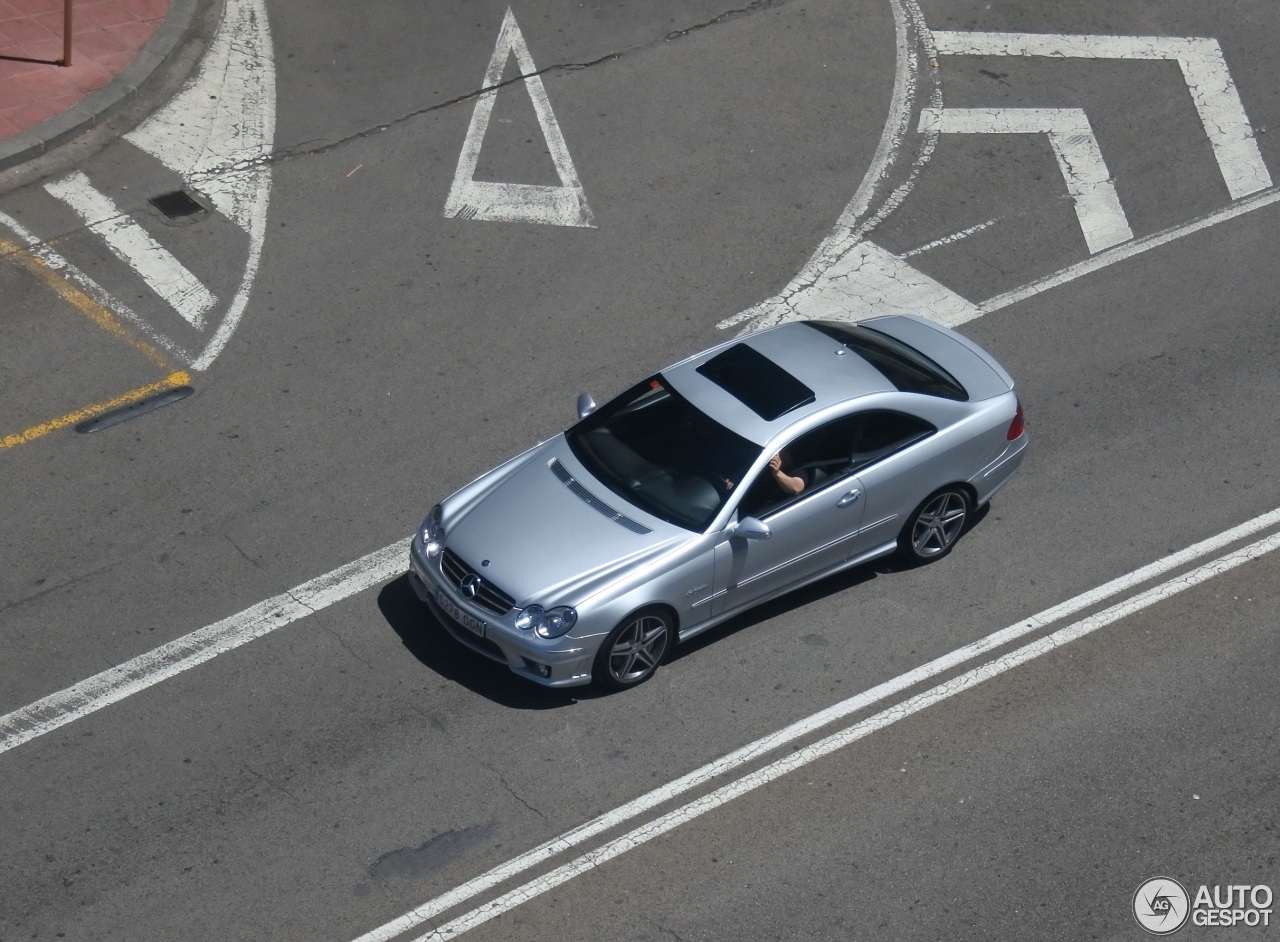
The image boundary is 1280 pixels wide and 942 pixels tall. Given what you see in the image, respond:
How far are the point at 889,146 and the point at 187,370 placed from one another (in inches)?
267

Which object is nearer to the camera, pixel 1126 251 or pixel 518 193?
pixel 1126 251

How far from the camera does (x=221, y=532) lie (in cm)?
990

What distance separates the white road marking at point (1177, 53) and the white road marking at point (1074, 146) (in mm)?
1168

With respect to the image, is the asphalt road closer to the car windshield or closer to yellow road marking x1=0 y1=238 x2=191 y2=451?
yellow road marking x1=0 y1=238 x2=191 y2=451

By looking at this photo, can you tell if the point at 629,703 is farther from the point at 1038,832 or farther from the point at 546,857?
the point at 1038,832

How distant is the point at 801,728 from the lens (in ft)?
28.4

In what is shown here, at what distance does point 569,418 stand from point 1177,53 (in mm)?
8298

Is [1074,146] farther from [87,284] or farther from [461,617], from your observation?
[87,284]

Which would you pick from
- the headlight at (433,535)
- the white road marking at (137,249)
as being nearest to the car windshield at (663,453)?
the headlight at (433,535)

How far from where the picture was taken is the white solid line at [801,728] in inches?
303

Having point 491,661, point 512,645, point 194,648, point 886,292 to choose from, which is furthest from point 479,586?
point 886,292

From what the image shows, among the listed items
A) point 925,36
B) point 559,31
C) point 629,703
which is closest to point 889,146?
→ point 925,36

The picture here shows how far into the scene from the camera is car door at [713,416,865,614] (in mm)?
8875

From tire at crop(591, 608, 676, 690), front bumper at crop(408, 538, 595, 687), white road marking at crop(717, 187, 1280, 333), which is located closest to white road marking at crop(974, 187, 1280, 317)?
white road marking at crop(717, 187, 1280, 333)
